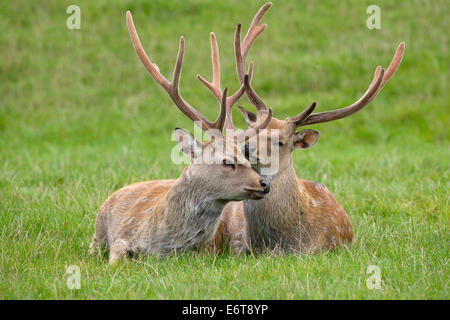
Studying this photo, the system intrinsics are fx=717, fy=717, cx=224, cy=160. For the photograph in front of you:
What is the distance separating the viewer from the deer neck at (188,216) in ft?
16.3

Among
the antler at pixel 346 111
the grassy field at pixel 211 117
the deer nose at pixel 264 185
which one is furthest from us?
the antler at pixel 346 111

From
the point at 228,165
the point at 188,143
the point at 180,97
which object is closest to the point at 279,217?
the point at 228,165

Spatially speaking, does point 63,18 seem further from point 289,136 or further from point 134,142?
point 289,136

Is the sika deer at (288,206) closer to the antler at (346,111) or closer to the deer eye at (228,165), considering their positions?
the antler at (346,111)

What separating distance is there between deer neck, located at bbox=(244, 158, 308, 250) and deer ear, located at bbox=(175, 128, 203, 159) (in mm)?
602

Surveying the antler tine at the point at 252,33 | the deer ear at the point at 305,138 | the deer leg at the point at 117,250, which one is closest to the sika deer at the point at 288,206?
the deer ear at the point at 305,138

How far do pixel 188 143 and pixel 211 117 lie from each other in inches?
294

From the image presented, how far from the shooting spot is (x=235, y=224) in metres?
5.73

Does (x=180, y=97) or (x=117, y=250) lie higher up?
(x=180, y=97)

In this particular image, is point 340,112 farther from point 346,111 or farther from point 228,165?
point 228,165

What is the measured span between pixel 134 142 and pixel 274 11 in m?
5.33

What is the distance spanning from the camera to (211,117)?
40.9ft

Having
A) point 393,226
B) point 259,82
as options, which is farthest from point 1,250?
point 259,82

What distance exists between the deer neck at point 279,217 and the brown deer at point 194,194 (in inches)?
14.4
